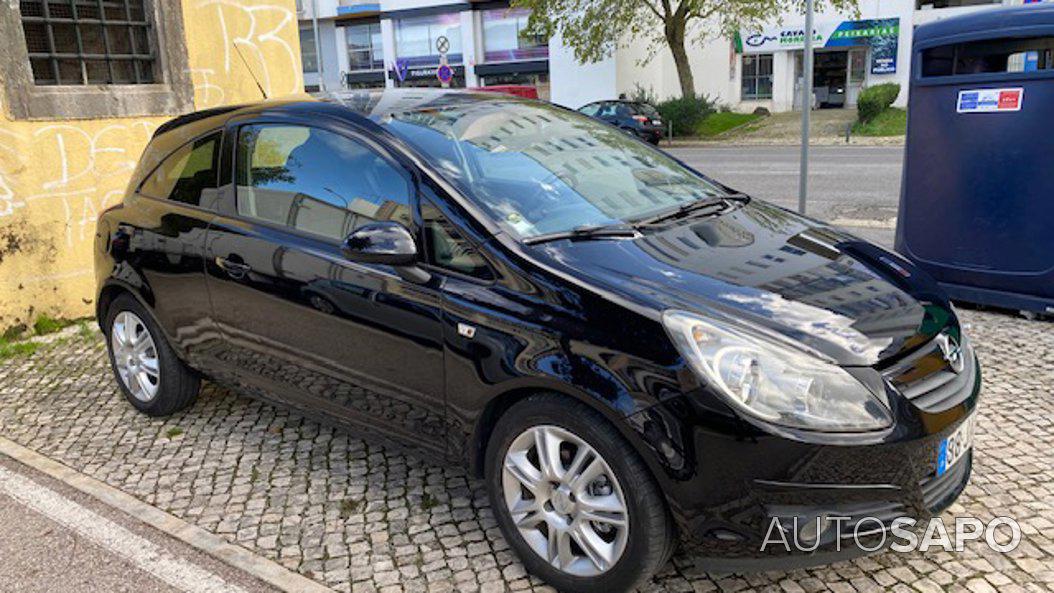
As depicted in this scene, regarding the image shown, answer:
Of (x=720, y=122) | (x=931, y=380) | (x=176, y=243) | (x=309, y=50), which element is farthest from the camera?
(x=309, y=50)

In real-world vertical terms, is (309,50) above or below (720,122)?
above

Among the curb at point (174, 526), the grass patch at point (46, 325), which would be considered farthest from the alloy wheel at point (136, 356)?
the grass patch at point (46, 325)

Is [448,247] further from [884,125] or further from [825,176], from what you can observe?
[884,125]

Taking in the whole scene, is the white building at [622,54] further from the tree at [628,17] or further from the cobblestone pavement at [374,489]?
the cobblestone pavement at [374,489]

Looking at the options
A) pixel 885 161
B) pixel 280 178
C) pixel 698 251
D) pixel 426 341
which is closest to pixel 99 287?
pixel 280 178

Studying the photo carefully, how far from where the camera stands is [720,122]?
1198 inches

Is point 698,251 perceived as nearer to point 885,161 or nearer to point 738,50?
point 885,161

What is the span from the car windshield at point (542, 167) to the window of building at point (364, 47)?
143 feet

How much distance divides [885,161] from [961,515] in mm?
14984

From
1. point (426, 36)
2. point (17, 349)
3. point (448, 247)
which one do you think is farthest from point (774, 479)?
point (426, 36)

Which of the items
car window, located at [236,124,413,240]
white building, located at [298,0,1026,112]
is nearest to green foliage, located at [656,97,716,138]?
white building, located at [298,0,1026,112]

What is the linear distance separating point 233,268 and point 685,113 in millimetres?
25839

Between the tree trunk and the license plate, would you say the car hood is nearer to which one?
the license plate

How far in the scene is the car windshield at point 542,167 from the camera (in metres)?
3.17
